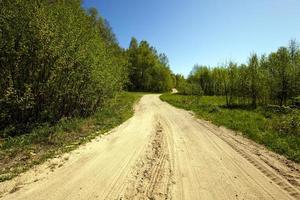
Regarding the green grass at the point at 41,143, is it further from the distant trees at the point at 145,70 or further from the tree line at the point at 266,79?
the distant trees at the point at 145,70

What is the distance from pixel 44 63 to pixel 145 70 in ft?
150

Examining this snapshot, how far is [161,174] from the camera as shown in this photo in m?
5.72

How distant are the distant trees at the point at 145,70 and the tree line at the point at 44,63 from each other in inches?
1608

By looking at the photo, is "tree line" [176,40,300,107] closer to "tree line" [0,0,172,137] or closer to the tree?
the tree

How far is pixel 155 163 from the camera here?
653 centimetres

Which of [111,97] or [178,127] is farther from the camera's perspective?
[111,97]

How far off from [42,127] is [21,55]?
11.7ft

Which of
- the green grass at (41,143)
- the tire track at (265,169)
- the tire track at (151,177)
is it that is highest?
the green grass at (41,143)

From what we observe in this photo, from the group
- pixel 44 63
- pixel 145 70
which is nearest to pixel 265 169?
pixel 44 63

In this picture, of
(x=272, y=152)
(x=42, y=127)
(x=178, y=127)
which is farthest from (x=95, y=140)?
(x=272, y=152)

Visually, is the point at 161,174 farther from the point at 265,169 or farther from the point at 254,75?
the point at 254,75

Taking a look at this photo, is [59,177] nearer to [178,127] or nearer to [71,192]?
[71,192]

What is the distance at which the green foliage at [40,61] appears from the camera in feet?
30.7

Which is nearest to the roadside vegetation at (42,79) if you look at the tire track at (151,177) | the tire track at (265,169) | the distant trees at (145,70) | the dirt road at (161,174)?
the dirt road at (161,174)
